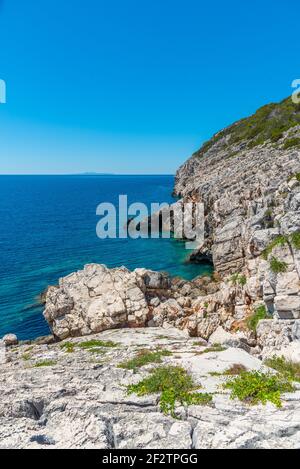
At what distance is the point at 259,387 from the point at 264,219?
23.0 metres

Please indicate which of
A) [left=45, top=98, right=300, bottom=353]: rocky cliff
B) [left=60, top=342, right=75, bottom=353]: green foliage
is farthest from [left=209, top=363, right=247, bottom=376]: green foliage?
[left=60, top=342, right=75, bottom=353]: green foliage

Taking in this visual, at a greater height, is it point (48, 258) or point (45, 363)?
point (48, 258)

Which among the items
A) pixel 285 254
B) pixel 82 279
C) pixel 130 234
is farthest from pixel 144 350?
pixel 130 234

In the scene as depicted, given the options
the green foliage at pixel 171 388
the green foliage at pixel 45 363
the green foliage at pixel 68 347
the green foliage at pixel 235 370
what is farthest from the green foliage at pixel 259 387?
the green foliage at pixel 68 347

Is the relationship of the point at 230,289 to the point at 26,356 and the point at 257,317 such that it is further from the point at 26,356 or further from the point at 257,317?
the point at 26,356

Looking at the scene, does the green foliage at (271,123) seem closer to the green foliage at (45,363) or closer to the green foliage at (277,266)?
the green foliage at (277,266)

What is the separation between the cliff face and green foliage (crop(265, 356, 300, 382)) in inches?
292

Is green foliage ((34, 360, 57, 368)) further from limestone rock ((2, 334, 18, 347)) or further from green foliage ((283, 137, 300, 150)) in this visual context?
green foliage ((283, 137, 300, 150))

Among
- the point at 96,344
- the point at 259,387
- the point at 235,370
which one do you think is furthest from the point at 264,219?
the point at 259,387

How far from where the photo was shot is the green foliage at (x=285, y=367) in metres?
13.0

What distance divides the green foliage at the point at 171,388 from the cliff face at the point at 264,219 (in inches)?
430

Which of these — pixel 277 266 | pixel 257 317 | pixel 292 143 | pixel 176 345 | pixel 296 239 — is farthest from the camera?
pixel 292 143

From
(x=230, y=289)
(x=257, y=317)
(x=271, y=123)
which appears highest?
(x=271, y=123)

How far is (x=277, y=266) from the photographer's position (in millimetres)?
23109
